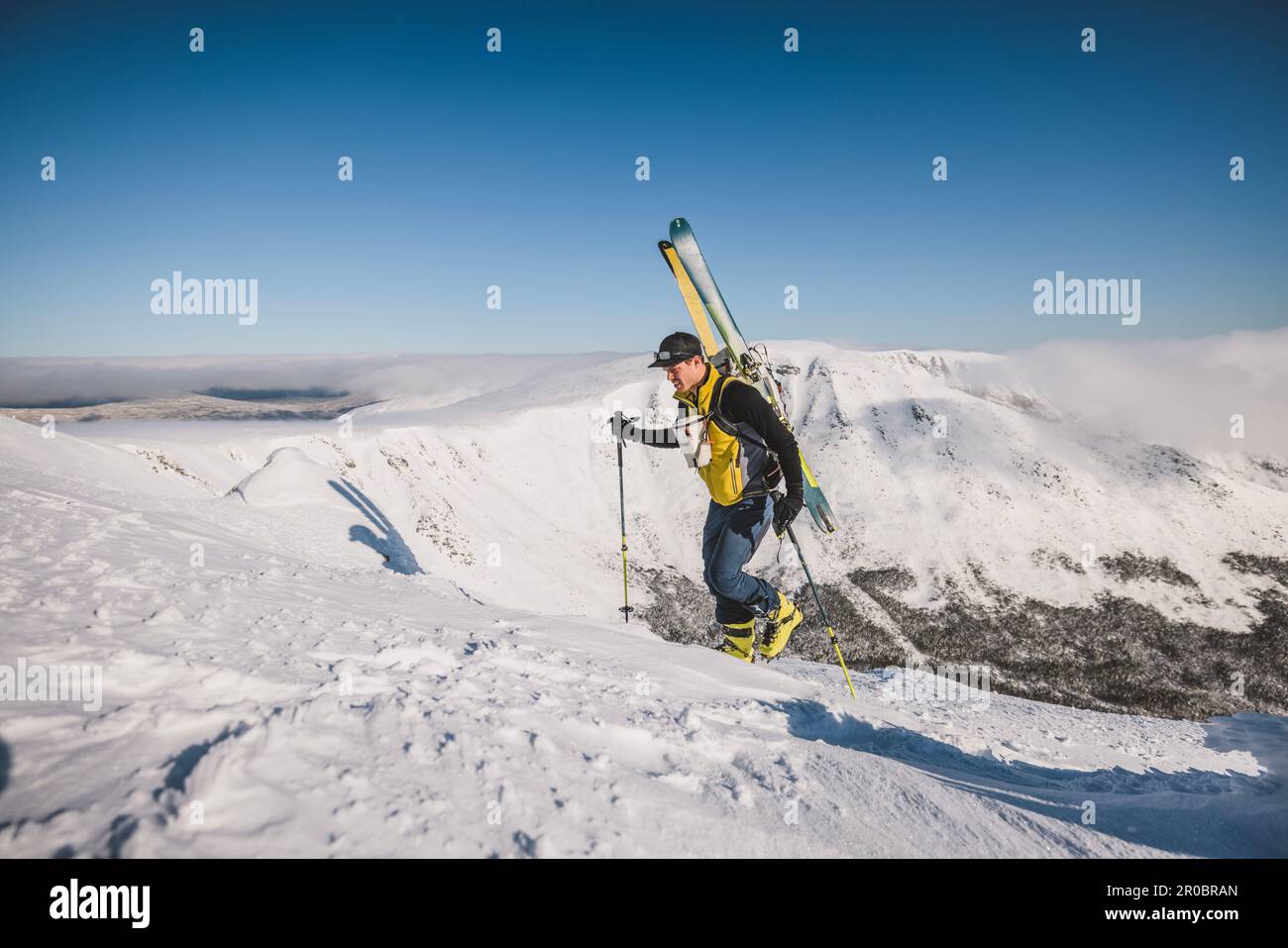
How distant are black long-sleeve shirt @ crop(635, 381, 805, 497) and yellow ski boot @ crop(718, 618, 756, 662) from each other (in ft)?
8.24

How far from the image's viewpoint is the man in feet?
23.9

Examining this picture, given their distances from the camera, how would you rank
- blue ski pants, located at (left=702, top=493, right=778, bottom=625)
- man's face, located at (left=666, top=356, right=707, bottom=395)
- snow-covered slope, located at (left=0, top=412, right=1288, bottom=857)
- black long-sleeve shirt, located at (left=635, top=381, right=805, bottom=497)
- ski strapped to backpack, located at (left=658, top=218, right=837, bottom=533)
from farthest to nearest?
ski strapped to backpack, located at (left=658, top=218, right=837, bottom=533)
blue ski pants, located at (left=702, top=493, right=778, bottom=625)
man's face, located at (left=666, top=356, right=707, bottom=395)
black long-sleeve shirt, located at (left=635, top=381, right=805, bottom=497)
snow-covered slope, located at (left=0, top=412, right=1288, bottom=857)

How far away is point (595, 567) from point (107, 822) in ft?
125

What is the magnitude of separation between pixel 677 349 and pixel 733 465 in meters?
1.83

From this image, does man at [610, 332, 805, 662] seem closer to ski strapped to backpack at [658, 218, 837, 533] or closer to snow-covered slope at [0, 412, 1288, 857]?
snow-covered slope at [0, 412, 1288, 857]

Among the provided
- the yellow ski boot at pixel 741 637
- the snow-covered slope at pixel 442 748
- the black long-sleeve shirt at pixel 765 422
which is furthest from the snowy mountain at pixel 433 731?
the black long-sleeve shirt at pixel 765 422

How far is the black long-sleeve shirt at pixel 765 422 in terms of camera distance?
717cm

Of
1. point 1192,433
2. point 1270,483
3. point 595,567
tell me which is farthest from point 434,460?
point 1270,483

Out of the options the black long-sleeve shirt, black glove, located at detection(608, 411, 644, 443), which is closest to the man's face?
the black long-sleeve shirt

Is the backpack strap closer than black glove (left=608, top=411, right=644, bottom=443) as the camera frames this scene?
Yes

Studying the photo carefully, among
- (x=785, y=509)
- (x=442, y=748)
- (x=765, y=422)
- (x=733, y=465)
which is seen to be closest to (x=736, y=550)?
(x=785, y=509)

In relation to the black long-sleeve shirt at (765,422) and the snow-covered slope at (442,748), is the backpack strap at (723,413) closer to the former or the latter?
the black long-sleeve shirt at (765,422)

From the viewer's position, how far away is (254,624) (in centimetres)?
468
